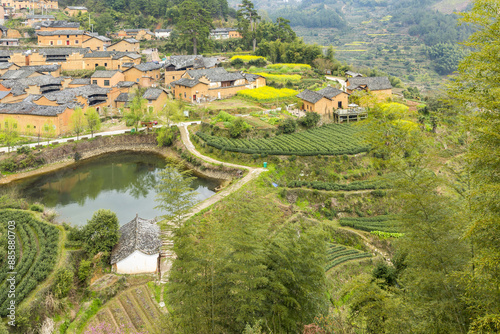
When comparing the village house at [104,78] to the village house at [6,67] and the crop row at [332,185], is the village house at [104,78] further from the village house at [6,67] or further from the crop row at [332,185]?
the crop row at [332,185]

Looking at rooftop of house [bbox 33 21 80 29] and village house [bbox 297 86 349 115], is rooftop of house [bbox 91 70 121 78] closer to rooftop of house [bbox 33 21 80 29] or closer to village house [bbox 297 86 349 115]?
rooftop of house [bbox 33 21 80 29]

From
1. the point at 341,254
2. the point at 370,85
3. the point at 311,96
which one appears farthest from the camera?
the point at 370,85

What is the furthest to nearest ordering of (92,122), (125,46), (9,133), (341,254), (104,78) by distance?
1. (125,46)
2. (104,78)
3. (92,122)
4. (9,133)
5. (341,254)

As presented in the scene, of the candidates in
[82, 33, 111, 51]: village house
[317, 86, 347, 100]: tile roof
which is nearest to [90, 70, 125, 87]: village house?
[82, 33, 111, 51]: village house

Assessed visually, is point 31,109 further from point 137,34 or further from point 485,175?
point 485,175

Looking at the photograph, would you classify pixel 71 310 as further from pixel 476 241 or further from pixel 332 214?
pixel 332 214

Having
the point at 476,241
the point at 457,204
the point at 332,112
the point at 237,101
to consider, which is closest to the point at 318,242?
the point at 457,204

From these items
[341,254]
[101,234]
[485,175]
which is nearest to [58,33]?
[101,234]
